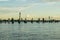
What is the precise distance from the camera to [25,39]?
59.9 m

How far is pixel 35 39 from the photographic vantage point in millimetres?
58531

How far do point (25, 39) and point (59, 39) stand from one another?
9.08m

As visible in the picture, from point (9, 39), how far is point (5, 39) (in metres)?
1.07

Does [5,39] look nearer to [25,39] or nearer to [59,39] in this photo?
[25,39]

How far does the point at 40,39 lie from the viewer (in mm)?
58719

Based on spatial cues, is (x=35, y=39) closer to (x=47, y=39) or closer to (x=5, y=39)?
(x=47, y=39)

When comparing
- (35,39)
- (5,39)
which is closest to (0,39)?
(5,39)

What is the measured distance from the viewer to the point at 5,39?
58438 mm

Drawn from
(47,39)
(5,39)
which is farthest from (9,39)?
(47,39)

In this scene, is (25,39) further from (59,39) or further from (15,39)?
(59,39)

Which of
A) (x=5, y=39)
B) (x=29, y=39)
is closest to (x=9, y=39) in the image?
(x=5, y=39)

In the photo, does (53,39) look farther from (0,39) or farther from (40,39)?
(0,39)

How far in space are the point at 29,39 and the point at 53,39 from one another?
6357mm

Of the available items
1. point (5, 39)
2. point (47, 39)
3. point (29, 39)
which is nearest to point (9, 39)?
point (5, 39)
